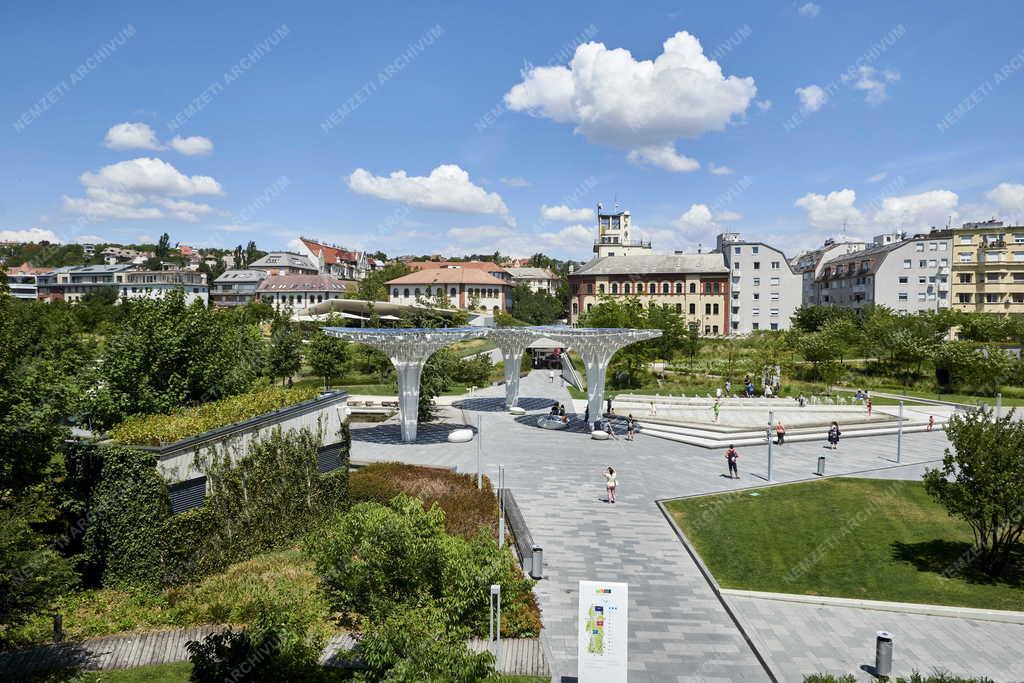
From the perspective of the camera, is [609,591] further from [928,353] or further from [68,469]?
[928,353]

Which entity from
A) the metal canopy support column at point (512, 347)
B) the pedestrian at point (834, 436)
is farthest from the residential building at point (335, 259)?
the pedestrian at point (834, 436)

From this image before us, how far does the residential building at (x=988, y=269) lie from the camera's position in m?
69.9

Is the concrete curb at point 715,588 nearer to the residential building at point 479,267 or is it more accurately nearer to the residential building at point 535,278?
the residential building at point 479,267

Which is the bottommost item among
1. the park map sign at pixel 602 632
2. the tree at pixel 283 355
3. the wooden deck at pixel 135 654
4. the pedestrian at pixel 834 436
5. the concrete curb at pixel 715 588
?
the wooden deck at pixel 135 654

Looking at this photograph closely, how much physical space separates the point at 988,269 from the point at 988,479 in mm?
73085

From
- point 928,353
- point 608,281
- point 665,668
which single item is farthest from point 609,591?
point 608,281

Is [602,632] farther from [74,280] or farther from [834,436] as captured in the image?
[74,280]

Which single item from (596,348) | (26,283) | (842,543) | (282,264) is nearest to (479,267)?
(282,264)

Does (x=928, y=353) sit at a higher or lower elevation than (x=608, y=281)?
lower

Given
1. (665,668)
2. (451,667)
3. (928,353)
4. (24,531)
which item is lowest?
(665,668)

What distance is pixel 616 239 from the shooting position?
10869 cm

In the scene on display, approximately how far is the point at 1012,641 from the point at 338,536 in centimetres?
1398

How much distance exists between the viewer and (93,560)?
1420cm

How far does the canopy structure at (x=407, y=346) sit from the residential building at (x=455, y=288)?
202 ft
